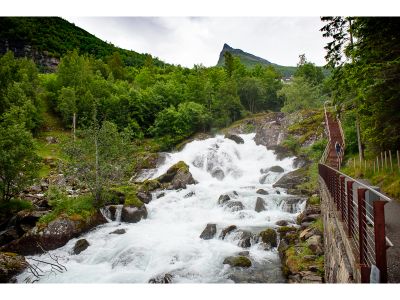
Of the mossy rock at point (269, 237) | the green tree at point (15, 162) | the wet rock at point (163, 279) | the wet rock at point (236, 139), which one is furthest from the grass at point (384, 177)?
the green tree at point (15, 162)

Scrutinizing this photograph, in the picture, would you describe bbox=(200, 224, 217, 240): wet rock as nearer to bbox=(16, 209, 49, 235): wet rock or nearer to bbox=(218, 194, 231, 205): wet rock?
bbox=(218, 194, 231, 205): wet rock

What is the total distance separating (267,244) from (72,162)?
534 inches

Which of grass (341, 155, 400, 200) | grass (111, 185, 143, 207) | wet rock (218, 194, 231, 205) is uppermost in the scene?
grass (341, 155, 400, 200)

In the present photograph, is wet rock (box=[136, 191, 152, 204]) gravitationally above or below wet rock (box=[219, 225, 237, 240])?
above

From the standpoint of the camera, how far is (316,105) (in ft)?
160

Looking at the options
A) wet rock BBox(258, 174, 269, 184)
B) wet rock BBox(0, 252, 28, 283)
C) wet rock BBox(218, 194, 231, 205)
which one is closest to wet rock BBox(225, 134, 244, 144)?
wet rock BBox(258, 174, 269, 184)

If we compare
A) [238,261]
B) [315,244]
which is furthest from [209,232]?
[315,244]

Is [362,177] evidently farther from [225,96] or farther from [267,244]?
[225,96]

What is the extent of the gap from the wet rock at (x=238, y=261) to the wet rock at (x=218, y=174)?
59.8ft

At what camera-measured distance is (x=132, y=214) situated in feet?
63.9

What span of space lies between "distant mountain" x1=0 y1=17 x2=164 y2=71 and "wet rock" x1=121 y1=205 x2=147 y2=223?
169 ft

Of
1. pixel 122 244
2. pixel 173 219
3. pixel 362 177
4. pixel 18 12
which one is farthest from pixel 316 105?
pixel 18 12

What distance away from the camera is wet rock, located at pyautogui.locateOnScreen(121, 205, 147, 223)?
19375 millimetres

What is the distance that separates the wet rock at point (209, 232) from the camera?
51.3 ft
